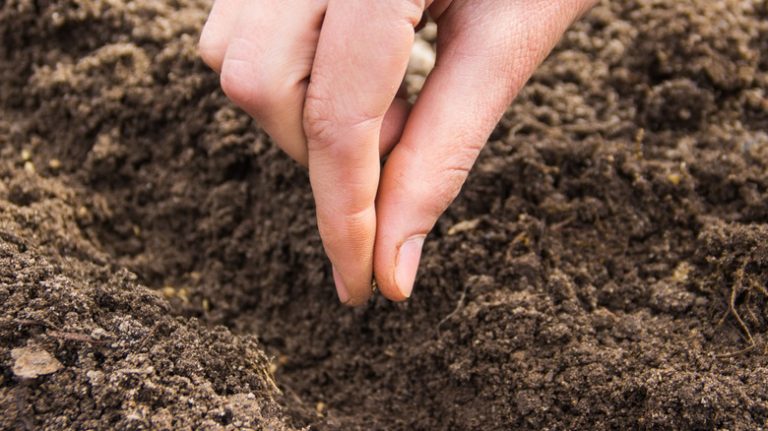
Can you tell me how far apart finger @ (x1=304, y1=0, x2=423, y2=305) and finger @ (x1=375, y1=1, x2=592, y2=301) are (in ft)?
0.20

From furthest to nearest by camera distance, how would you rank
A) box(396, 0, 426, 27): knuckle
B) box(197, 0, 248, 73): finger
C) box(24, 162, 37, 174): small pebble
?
box(24, 162, 37, 174): small pebble
box(197, 0, 248, 73): finger
box(396, 0, 426, 27): knuckle

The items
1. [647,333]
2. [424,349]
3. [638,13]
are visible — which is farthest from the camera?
[638,13]

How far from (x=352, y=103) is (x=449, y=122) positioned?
0.73 feet

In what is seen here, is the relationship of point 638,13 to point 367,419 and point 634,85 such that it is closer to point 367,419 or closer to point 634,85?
point 634,85

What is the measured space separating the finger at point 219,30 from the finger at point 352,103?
→ 22cm

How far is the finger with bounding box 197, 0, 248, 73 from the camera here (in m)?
1.44

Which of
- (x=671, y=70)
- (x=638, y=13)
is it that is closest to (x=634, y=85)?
(x=671, y=70)

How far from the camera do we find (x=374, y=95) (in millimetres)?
1311

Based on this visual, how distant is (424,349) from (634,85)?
1041 millimetres

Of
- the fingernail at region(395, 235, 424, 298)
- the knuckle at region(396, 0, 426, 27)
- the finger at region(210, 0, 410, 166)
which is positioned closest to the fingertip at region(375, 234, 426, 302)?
the fingernail at region(395, 235, 424, 298)

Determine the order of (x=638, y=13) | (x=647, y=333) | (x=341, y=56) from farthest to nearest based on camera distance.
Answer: (x=638, y=13) < (x=647, y=333) < (x=341, y=56)

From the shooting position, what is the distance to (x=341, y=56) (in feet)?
4.27

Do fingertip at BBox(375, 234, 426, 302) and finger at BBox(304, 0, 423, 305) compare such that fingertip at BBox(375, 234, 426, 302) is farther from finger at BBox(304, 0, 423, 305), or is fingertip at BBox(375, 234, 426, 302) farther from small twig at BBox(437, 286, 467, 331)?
small twig at BBox(437, 286, 467, 331)

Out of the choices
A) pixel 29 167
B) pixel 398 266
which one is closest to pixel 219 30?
pixel 398 266
